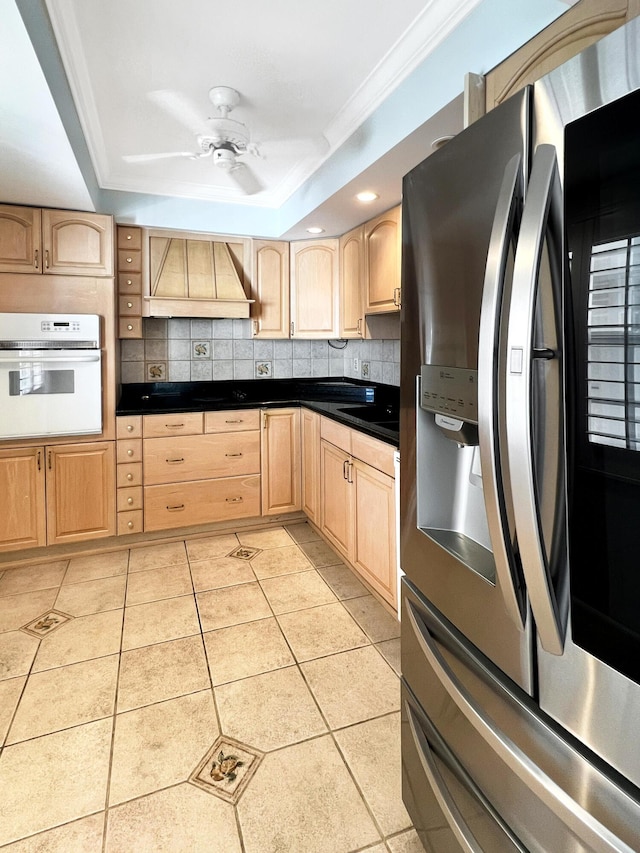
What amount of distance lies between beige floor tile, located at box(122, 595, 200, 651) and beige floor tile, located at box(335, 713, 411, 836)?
0.98 metres

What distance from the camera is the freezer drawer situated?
2.18 feet

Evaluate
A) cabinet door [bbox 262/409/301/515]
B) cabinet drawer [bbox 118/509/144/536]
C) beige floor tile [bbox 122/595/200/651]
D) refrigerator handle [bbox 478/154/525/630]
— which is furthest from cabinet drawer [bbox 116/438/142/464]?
refrigerator handle [bbox 478/154/525/630]

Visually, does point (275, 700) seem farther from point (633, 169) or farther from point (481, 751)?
point (633, 169)

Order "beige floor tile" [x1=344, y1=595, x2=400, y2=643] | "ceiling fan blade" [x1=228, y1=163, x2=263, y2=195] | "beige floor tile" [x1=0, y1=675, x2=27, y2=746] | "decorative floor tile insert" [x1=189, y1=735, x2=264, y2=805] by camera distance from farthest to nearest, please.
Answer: "ceiling fan blade" [x1=228, y1=163, x2=263, y2=195] → "beige floor tile" [x1=344, y1=595, x2=400, y2=643] → "beige floor tile" [x1=0, y1=675, x2=27, y2=746] → "decorative floor tile insert" [x1=189, y1=735, x2=264, y2=805]

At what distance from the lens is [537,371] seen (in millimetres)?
712

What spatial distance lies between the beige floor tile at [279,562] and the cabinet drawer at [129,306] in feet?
6.14

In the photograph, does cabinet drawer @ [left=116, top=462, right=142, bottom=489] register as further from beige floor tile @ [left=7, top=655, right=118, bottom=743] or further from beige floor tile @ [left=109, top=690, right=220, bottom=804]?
beige floor tile @ [left=109, top=690, right=220, bottom=804]

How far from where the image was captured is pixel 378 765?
1595 millimetres

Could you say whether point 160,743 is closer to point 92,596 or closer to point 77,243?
point 92,596

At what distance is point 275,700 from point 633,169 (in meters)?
1.96

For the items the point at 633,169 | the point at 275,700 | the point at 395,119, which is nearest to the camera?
the point at 633,169

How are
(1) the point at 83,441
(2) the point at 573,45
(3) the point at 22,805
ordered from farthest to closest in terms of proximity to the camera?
1. (1) the point at 83,441
2. (3) the point at 22,805
3. (2) the point at 573,45

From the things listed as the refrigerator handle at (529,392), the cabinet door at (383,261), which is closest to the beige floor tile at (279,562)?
the cabinet door at (383,261)

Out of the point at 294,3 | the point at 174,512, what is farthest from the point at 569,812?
the point at 174,512
